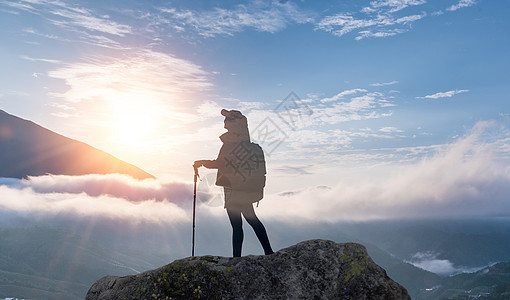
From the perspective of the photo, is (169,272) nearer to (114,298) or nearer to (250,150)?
(114,298)

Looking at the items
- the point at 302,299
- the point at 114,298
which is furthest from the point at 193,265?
the point at 302,299

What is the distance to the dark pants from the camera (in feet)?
39.4

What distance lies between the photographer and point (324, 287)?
8383 mm

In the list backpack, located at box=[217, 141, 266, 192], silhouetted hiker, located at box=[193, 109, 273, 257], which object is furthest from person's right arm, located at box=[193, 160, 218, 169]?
backpack, located at box=[217, 141, 266, 192]

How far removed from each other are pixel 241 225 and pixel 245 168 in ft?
5.79

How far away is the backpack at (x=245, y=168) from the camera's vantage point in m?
12.2

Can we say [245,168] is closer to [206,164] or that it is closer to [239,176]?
[239,176]

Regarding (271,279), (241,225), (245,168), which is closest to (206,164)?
(245,168)

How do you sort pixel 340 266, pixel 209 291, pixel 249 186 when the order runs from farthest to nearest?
1. pixel 249 186
2. pixel 340 266
3. pixel 209 291

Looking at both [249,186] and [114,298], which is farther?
[249,186]

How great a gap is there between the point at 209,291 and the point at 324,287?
2452mm

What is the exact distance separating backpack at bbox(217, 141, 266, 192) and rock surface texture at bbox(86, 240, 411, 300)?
3561mm

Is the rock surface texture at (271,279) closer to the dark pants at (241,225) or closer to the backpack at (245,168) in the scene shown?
the dark pants at (241,225)

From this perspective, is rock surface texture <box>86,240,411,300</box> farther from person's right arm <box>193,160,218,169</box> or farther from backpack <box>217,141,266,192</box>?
person's right arm <box>193,160,218,169</box>
